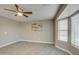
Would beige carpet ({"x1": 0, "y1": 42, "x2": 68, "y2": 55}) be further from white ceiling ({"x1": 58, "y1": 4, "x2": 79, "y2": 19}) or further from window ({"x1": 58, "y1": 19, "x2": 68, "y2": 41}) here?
white ceiling ({"x1": 58, "y1": 4, "x2": 79, "y2": 19})

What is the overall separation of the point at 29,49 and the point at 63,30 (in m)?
0.65

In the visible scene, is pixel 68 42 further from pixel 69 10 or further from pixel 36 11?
pixel 36 11

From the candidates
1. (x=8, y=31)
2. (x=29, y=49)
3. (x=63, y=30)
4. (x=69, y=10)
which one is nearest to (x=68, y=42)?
(x=63, y=30)

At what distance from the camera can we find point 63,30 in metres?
1.46

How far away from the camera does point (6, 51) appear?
1.38 m

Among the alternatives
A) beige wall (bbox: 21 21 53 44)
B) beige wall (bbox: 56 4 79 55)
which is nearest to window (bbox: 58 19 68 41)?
beige wall (bbox: 56 4 79 55)

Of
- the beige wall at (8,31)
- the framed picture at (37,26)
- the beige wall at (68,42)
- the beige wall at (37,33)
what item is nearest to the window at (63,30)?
the beige wall at (68,42)

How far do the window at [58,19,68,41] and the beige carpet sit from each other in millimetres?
217

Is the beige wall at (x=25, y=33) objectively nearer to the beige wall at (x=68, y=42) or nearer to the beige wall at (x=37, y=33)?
the beige wall at (x=37, y=33)

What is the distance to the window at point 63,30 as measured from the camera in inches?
56.4

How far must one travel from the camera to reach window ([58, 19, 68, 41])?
1.43 metres

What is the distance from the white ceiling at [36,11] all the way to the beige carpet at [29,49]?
1.46 feet
